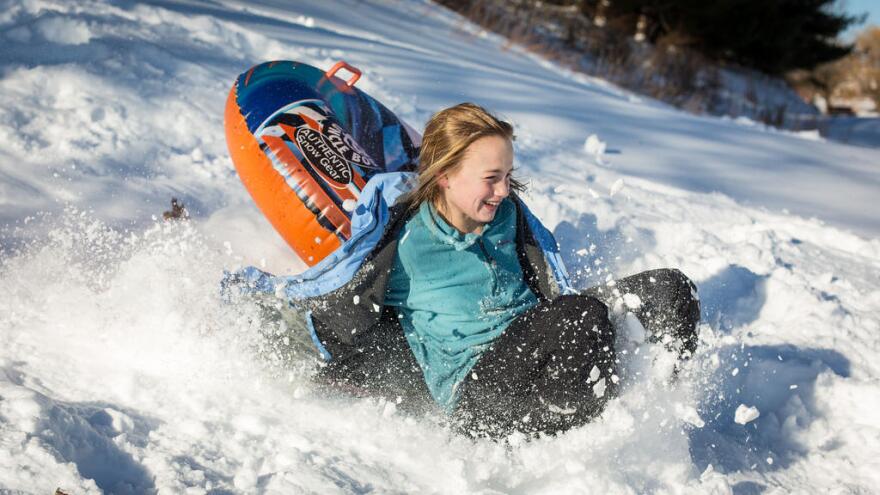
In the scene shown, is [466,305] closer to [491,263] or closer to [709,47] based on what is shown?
[491,263]

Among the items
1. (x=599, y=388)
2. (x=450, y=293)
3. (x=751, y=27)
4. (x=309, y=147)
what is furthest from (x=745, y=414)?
(x=751, y=27)

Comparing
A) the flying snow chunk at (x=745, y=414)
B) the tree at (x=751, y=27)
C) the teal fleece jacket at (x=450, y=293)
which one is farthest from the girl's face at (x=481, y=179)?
the tree at (x=751, y=27)

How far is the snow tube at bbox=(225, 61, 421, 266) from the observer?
3.15 m

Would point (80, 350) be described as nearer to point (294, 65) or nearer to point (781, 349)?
point (294, 65)

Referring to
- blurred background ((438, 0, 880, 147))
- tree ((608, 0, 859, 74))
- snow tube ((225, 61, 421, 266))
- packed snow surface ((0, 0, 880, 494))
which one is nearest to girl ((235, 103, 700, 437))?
packed snow surface ((0, 0, 880, 494))

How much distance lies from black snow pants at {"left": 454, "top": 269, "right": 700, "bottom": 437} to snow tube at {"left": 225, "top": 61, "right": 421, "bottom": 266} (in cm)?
103

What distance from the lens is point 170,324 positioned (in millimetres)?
2781

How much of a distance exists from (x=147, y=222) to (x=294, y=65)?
1045 millimetres

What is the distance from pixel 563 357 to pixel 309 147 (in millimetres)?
1628

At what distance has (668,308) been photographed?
93.4 inches

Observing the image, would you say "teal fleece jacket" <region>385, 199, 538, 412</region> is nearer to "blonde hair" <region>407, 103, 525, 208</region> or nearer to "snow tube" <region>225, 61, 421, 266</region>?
"blonde hair" <region>407, 103, 525, 208</region>

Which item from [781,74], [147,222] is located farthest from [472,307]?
[781,74]

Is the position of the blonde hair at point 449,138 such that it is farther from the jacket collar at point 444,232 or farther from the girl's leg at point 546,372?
the girl's leg at point 546,372

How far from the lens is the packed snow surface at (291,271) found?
7.28ft
